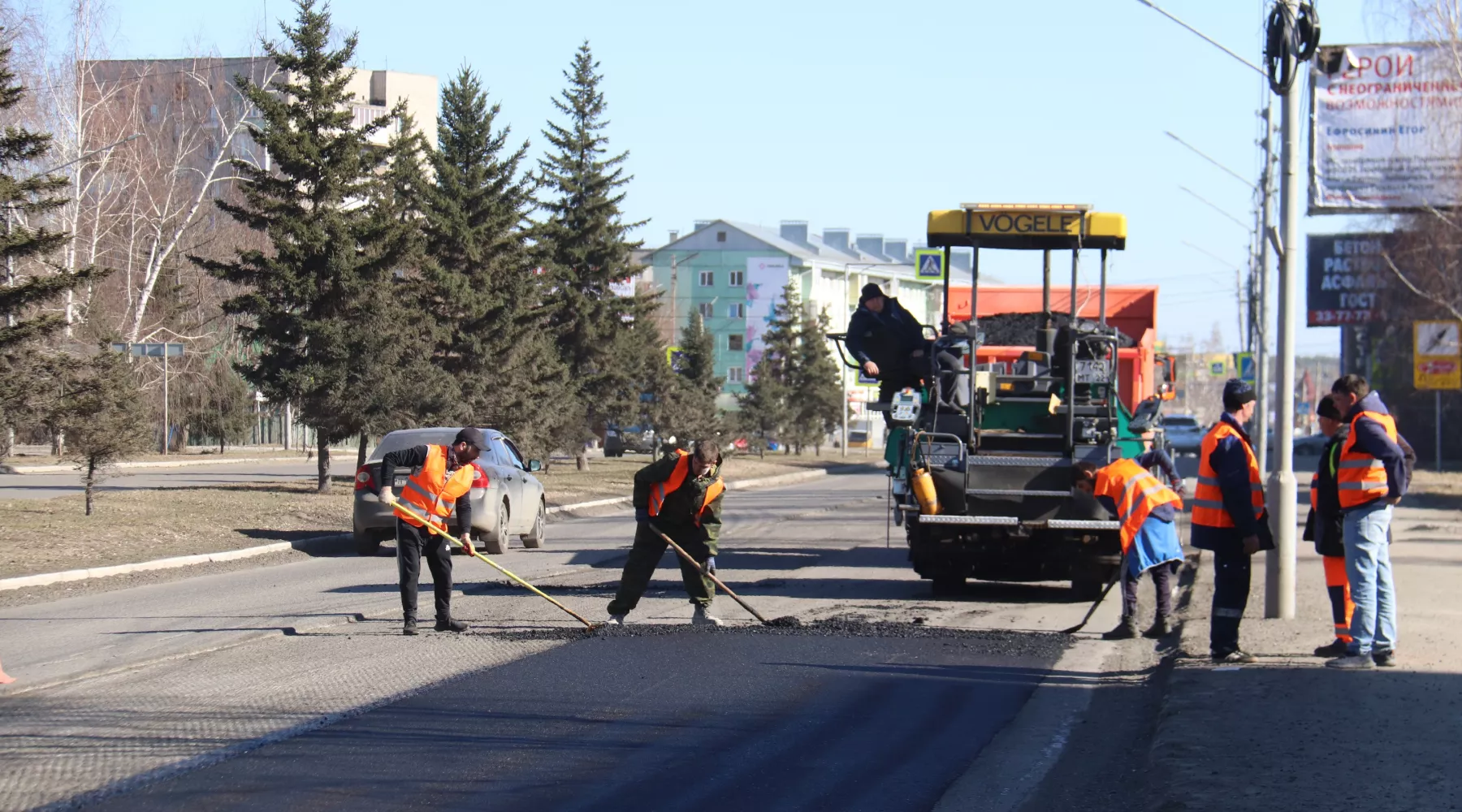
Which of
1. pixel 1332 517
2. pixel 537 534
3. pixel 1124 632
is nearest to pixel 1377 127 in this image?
pixel 537 534

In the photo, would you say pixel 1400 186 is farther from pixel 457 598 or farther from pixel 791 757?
pixel 791 757

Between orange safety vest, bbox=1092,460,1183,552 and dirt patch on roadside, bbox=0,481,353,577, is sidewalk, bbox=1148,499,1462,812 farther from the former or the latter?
dirt patch on roadside, bbox=0,481,353,577

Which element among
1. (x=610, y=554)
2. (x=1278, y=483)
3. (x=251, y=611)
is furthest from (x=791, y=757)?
(x=610, y=554)

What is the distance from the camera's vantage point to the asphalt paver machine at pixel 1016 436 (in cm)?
1342

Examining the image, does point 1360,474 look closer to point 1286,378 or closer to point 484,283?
point 1286,378

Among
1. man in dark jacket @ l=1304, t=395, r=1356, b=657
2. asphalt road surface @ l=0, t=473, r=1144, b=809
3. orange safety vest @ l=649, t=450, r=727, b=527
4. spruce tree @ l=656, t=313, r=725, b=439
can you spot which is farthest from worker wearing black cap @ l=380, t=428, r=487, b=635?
spruce tree @ l=656, t=313, r=725, b=439

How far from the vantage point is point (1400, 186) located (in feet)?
101

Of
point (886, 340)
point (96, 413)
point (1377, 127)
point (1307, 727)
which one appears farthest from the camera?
point (1377, 127)

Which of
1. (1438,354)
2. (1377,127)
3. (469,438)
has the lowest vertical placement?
(469,438)

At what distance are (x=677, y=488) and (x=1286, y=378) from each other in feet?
16.0

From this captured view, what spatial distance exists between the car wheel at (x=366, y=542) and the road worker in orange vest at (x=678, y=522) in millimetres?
8050

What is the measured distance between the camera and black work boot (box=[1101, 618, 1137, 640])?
11.6 m

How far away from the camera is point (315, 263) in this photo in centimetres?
2753

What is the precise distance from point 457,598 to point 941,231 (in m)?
5.78
